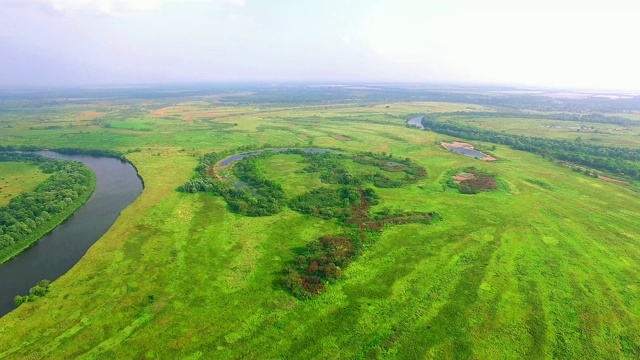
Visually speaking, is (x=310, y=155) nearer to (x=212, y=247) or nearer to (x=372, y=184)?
(x=372, y=184)

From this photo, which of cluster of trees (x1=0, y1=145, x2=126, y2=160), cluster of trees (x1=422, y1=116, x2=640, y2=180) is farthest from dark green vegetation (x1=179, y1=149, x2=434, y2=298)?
cluster of trees (x1=422, y1=116, x2=640, y2=180)

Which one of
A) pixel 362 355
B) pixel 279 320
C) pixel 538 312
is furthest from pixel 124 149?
pixel 538 312

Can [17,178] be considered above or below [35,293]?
above

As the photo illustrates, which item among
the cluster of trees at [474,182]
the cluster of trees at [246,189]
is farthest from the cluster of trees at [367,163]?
the cluster of trees at [246,189]

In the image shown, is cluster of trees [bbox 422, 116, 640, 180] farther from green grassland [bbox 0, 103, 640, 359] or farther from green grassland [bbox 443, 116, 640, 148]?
green grassland [bbox 0, 103, 640, 359]

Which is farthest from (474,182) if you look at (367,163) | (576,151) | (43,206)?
(43,206)

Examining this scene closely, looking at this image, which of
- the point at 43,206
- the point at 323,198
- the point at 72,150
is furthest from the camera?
the point at 72,150

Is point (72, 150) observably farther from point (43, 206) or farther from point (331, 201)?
point (331, 201)
